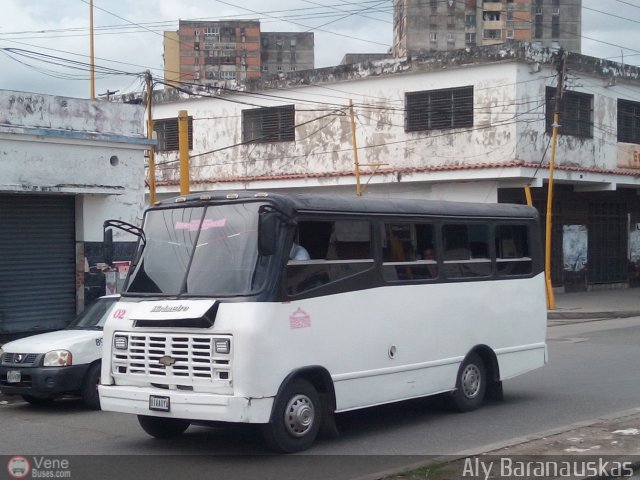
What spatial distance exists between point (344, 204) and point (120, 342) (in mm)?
2717

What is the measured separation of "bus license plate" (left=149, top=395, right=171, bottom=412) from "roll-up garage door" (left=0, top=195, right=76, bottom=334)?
10062 mm

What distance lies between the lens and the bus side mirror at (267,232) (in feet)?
29.3

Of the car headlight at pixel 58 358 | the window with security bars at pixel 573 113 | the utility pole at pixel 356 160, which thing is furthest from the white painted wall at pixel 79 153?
the window with security bars at pixel 573 113

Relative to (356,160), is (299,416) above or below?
below

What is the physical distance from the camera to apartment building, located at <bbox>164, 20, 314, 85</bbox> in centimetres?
11356

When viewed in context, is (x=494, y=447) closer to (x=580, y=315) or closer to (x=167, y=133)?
(x=580, y=315)

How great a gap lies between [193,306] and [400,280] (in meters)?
2.57

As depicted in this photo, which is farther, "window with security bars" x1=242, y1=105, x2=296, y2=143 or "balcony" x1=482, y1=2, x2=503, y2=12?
"balcony" x1=482, y1=2, x2=503, y2=12

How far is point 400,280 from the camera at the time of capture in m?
10.4

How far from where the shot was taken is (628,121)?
33.8 m

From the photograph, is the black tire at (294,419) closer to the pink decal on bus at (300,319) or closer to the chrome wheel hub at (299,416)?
the chrome wheel hub at (299,416)

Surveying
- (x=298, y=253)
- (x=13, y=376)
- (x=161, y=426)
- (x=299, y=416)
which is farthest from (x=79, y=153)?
(x=299, y=416)

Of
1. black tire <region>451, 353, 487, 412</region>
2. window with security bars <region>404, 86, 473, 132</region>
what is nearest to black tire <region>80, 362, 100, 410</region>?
black tire <region>451, 353, 487, 412</region>

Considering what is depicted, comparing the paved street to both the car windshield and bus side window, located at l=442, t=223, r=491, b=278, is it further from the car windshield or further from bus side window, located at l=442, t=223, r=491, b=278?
bus side window, located at l=442, t=223, r=491, b=278
